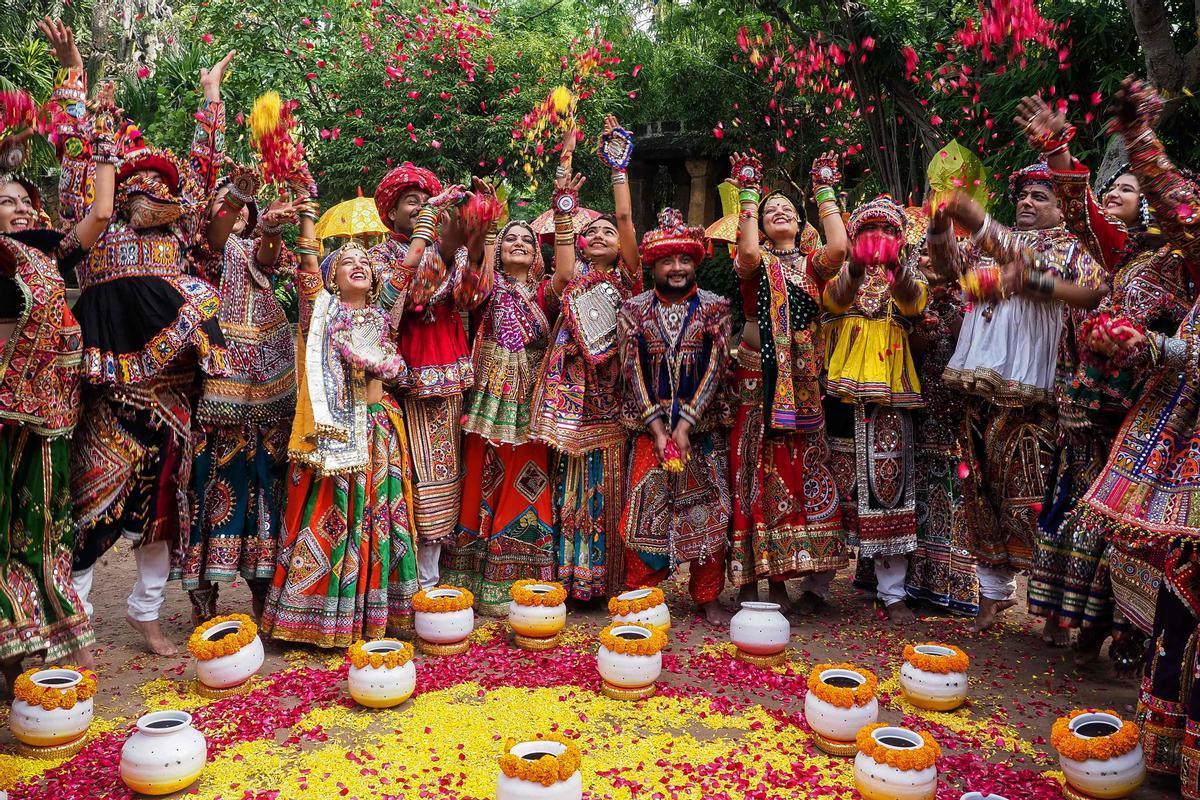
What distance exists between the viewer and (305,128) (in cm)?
1182

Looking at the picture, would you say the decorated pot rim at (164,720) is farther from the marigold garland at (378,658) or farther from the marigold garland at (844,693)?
the marigold garland at (844,693)

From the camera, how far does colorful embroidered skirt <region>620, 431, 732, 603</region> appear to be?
528 centimetres

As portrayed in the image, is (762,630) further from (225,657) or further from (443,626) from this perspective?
(225,657)

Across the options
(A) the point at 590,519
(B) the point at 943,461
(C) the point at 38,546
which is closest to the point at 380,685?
(C) the point at 38,546

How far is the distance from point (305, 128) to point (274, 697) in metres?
9.20

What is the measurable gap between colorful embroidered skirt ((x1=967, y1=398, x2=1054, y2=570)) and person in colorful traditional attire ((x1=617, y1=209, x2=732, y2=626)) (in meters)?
1.40

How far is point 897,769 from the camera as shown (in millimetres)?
3225

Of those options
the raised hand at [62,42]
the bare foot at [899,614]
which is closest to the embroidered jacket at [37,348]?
the raised hand at [62,42]

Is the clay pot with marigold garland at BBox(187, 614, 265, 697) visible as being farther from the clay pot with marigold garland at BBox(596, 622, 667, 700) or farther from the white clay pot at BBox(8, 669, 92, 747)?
the clay pot with marigold garland at BBox(596, 622, 667, 700)

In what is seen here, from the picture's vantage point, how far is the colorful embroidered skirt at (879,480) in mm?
5219

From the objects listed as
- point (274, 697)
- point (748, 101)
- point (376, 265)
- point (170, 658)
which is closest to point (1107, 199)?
point (376, 265)

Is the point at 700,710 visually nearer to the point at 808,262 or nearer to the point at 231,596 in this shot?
the point at 808,262

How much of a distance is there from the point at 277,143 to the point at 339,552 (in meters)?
2.04

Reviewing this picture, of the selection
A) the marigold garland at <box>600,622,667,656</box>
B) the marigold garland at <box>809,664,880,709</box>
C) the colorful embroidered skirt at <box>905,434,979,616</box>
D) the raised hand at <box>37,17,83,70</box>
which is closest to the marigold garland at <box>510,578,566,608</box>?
the marigold garland at <box>600,622,667,656</box>
